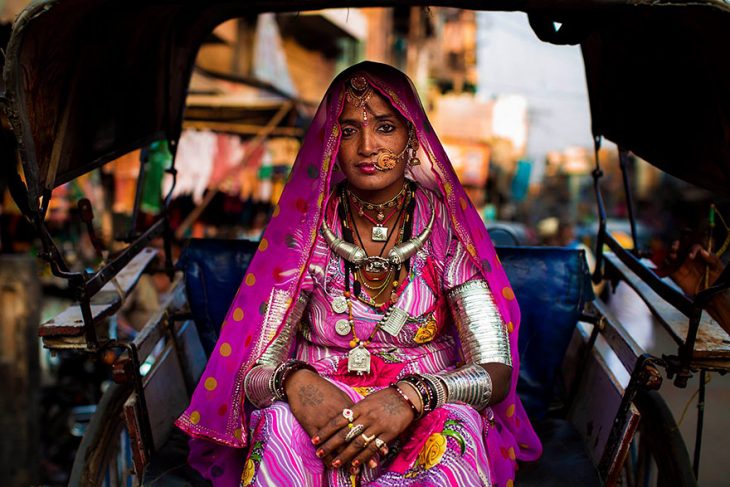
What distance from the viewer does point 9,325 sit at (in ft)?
14.4

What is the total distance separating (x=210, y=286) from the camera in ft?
10.1

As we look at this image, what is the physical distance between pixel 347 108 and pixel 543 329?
1.36 meters

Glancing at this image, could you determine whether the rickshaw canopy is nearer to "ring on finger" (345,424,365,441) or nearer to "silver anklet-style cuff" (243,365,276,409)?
"silver anklet-style cuff" (243,365,276,409)

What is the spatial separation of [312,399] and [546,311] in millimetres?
1373

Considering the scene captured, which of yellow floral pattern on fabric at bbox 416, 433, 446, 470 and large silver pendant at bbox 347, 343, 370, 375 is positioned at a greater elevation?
large silver pendant at bbox 347, 343, 370, 375

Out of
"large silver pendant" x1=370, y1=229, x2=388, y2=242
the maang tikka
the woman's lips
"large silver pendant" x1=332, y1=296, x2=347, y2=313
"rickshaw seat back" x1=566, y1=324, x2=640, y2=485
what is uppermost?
the maang tikka

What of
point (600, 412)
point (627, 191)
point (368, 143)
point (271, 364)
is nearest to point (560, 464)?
point (600, 412)

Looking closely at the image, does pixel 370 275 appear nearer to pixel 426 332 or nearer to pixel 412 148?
pixel 426 332

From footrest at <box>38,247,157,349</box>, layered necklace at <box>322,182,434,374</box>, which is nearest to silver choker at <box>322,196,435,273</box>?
layered necklace at <box>322,182,434,374</box>

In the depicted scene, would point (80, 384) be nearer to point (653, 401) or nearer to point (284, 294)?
point (284, 294)

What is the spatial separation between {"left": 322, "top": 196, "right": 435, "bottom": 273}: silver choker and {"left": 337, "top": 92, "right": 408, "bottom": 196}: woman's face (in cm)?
21

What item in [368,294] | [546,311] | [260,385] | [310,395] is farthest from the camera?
[546,311]

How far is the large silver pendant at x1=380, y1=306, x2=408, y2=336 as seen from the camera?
7.48 feet

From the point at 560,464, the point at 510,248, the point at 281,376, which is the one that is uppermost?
the point at 510,248
